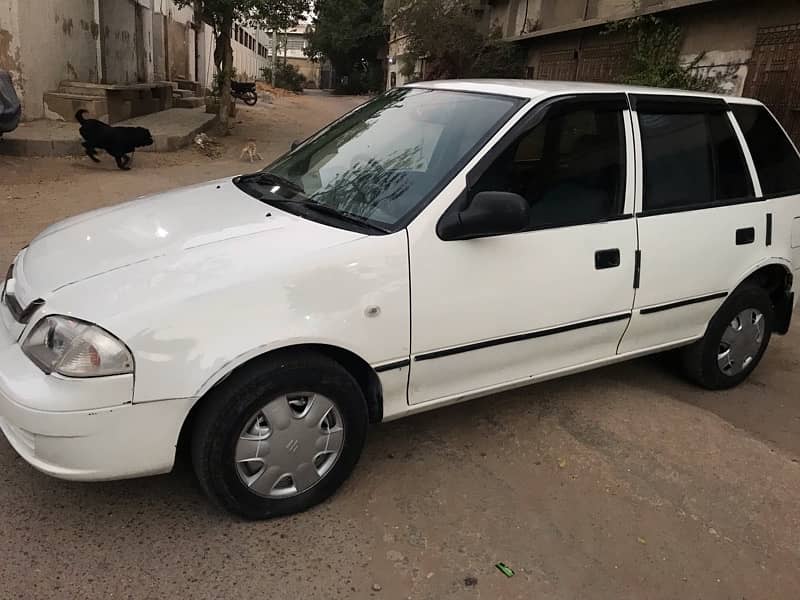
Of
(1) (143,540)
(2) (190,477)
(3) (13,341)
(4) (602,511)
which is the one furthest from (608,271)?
(3) (13,341)

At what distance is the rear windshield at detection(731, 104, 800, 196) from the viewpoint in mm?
3998

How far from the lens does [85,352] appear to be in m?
2.28

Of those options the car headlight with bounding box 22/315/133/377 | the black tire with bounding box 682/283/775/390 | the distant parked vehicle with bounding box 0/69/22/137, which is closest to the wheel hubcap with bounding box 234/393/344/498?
the car headlight with bounding box 22/315/133/377

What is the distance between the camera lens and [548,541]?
2754 mm

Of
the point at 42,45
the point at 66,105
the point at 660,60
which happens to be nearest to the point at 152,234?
the point at 660,60

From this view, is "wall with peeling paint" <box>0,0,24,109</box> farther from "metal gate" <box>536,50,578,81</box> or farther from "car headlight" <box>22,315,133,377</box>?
"car headlight" <box>22,315,133,377</box>

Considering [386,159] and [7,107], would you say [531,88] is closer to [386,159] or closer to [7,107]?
[386,159]

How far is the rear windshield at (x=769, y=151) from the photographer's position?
3998 mm

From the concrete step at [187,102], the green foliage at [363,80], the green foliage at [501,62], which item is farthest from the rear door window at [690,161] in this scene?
the green foliage at [363,80]

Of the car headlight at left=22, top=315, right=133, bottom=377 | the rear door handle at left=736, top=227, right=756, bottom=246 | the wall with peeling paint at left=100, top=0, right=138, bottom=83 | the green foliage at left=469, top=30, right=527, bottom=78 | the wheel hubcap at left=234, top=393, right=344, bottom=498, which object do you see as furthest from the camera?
the green foliage at left=469, top=30, right=527, bottom=78

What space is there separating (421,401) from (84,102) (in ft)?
40.7

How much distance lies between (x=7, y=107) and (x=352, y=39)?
41.7m

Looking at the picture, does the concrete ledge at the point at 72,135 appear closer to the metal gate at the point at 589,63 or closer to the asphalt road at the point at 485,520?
the metal gate at the point at 589,63

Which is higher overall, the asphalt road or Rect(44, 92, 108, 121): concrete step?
Rect(44, 92, 108, 121): concrete step
